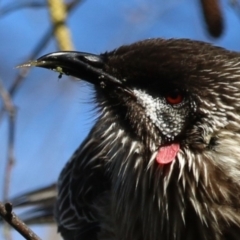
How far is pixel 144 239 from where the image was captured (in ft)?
12.2

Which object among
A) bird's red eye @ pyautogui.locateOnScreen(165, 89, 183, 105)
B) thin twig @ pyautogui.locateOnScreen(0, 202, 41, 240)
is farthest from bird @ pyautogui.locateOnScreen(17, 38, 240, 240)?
thin twig @ pyautogui.locateOnScreen(0, 202, 41, 240)

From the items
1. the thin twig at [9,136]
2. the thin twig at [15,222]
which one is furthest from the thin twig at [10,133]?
the thin twig at [15,222]

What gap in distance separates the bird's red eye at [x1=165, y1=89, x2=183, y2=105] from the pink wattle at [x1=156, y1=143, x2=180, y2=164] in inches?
7.2

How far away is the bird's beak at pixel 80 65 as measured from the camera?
3422mm

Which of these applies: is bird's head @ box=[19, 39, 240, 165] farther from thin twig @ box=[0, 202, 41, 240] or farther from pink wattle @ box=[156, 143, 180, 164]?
thin twig @ box=[0, 202, 41, 240]

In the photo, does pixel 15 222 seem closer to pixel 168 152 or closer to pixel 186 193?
pixel 168 152

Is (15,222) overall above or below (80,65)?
below

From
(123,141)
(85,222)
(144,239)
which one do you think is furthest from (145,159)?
(85,222)

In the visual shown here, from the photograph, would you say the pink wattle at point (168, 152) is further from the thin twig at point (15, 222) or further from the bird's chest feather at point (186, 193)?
the thin twig at point (15, 222)

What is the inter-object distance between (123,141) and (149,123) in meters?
0.18

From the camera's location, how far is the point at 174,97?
3.38 m

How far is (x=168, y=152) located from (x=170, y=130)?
0.30ft

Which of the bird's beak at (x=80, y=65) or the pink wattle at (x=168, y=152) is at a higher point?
the bird's beak at (x=80, y=65)

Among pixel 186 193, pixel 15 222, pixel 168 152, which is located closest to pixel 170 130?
pixel 168 152
